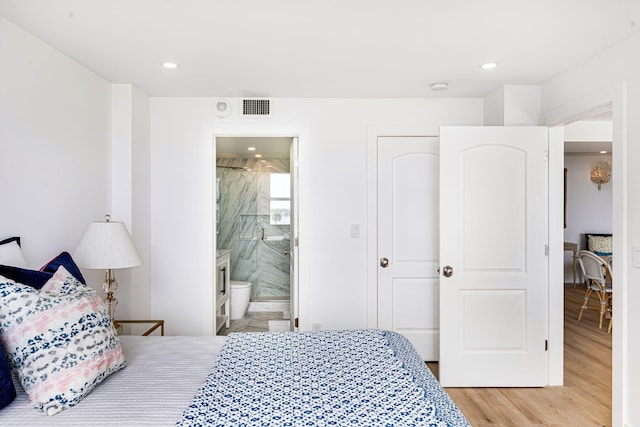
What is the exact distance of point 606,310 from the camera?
4641mm

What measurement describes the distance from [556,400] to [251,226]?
4319 mm

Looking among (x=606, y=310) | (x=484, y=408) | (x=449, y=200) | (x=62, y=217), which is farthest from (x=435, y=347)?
(x=62, y=217)

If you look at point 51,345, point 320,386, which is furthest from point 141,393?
point 320,386

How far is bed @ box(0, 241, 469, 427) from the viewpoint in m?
1.29

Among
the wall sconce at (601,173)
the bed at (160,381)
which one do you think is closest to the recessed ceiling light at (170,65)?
the bed at (160,381)

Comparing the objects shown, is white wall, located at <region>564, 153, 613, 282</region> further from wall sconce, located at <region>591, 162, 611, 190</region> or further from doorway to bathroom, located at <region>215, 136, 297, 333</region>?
doorway to bathroom, located at <region>215, 136, 297, 333</region>

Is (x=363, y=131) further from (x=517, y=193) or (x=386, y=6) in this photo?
(x=386, y=6)

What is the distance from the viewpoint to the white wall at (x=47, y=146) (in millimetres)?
2002

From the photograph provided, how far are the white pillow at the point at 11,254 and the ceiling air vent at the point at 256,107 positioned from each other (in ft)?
6.47

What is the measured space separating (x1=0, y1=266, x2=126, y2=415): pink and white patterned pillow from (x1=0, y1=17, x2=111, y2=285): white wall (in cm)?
80

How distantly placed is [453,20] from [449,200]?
1354 mm

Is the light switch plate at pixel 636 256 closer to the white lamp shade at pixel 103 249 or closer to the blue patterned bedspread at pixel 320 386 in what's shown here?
the blue patterned bedspread at pixel 320 386

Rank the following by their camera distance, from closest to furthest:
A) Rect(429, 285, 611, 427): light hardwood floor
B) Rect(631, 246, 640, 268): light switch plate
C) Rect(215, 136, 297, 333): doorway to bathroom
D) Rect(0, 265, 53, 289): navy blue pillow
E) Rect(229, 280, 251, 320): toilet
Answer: Rect(0, 265, 53, 289): navy blue pillow < Rect(631, 246, 640, 268): light switch plate < Rect(429, 285, 611, 427): light hardwood floor < Rect(229, 280, 251, 320): toilet < Rect(215, 136, 297, 333): doorway to bathroom

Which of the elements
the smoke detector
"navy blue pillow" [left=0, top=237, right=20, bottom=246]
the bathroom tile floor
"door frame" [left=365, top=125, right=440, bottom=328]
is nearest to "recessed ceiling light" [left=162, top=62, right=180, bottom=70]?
the smoke detector
